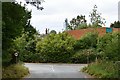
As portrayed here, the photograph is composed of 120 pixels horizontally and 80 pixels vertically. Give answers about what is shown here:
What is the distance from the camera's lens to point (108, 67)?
34781mm

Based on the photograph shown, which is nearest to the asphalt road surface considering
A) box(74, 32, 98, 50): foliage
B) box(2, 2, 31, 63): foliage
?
box(2, 2, 31, 63): foliage

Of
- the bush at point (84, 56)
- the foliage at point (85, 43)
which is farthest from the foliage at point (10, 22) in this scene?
the foliage at point (85, 43)

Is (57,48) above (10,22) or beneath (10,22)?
beneath

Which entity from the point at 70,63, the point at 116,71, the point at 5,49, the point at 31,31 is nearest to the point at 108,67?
the point at 116,71

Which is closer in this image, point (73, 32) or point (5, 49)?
point (5, 49)

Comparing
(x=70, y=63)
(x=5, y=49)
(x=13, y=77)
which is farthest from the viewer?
(x=70, y=63)

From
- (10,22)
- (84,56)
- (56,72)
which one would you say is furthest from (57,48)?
(10,22)

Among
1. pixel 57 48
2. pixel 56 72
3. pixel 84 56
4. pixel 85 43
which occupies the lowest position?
pixel 56 72

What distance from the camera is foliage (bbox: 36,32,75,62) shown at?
7444 centimetres

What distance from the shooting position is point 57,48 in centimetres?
7469

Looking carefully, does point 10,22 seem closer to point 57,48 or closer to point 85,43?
point 57,48

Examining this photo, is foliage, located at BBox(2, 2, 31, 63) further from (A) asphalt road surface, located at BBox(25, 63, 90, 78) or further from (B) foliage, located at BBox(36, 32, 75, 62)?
(B) foliage, located at BBox(36, 32, 75, 62)

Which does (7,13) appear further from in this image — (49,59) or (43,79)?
(49,59)

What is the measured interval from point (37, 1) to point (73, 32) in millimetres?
68870
